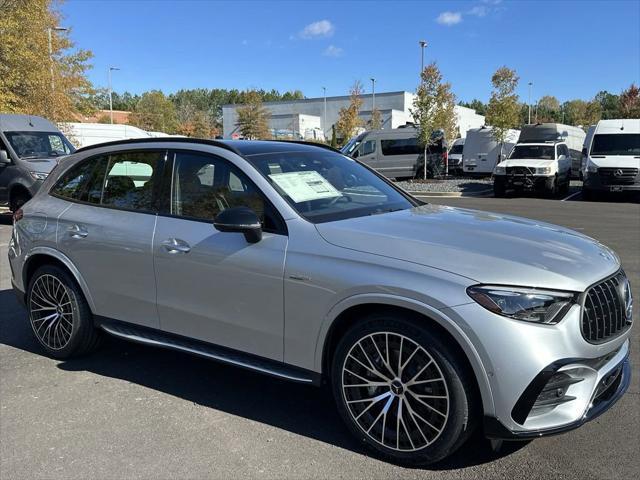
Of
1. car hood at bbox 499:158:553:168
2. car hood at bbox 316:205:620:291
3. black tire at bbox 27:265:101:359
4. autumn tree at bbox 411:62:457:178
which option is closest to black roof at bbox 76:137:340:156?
car hood at bbox 316:205:620:291

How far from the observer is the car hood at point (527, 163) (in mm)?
19625

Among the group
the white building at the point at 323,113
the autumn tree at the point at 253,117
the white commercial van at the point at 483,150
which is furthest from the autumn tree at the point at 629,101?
the autumn tree at the point at 253,117

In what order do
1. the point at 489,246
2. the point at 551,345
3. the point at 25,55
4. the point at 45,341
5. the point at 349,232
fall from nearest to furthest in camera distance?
→ the point at 551,345 < the point at 489,246 < the point at 349,232 < the point at 45,341 < the point at 25,55

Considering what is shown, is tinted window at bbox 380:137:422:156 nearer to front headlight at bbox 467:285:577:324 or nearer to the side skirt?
the side skirt

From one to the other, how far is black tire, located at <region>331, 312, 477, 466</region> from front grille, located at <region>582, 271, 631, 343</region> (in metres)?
0.65

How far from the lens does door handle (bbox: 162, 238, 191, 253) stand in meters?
3.65

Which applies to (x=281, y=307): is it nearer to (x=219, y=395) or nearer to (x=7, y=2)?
(x=219, y=395)

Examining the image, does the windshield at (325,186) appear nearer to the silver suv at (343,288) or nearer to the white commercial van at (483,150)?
the silver suv at (343,288)

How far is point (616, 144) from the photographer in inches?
749

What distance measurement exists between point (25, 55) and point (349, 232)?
20.3m

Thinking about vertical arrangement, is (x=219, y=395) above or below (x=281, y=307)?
below

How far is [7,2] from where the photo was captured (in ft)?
66.0

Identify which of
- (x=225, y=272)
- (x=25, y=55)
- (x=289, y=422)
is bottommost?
(x=289, y=422)

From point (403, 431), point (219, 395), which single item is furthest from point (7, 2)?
point (403, 431)
